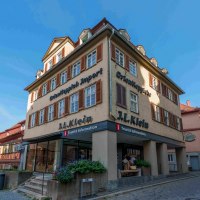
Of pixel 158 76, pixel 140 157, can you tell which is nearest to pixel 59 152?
pixel 140 157

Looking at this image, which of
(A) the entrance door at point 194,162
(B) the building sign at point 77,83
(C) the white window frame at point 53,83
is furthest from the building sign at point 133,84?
(A) the entrance door at point 194,162

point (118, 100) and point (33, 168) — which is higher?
point (118, 100)

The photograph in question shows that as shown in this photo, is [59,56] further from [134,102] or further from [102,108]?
[102,108]

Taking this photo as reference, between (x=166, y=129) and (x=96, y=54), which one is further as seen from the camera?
(x=166, y=129)

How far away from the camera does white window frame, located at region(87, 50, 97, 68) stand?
1578 cm

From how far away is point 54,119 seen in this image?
18281 millimetres

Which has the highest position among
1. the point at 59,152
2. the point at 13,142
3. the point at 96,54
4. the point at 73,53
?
the point at 73,53

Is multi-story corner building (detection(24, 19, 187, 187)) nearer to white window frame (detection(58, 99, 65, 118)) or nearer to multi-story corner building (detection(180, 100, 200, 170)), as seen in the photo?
white window frame (detection(58, 99, 65, 118))

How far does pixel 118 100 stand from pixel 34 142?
35.6 feet

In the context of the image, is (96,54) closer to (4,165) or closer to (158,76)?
(158,76)

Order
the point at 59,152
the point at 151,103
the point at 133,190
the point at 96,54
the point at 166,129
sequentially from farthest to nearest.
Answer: the point at 166,129, the point at 151,103, the point at 59,152, the point at 96,54, the point at 133,190

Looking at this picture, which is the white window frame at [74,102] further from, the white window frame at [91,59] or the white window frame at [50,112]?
the white window frame at [50,112]

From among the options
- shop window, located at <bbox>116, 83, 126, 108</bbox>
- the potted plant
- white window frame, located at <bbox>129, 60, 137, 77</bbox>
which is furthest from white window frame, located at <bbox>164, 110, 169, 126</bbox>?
shop window, located at <bbox>116, 83, 126, 108</bbox>

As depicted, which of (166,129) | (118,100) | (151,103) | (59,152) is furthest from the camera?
(166,129)
